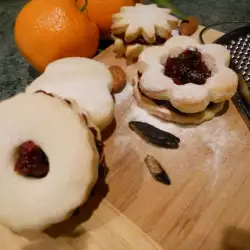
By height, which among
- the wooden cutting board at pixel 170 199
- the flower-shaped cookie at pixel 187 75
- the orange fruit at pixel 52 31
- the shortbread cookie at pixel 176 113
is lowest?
the wooden cutting board at pixel 170 199

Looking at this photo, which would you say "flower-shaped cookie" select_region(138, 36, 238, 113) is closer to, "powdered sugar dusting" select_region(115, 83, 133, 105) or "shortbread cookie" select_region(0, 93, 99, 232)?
"powdered sugar dusting" select_region(115, 83, 133, 105)

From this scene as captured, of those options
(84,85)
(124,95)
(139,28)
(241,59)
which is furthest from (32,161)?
(241,59)

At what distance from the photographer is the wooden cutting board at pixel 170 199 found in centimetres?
68

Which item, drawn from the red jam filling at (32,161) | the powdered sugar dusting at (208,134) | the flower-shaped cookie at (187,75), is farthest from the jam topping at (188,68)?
the red jam filling at (32,161)

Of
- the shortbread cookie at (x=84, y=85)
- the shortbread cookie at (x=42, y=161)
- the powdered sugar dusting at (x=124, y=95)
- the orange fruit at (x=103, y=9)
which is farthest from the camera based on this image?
the orange fruit at (x=103, y=9)

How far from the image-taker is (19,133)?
674 millimetres

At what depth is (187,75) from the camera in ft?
2.70

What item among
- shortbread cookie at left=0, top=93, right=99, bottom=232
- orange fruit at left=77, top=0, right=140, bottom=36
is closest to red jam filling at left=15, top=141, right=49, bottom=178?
shortbread cookie at left=0, top=93, right=99, bottom=232

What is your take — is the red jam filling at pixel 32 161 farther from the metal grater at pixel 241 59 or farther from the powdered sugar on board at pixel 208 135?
the metal grater at pixel 241 59

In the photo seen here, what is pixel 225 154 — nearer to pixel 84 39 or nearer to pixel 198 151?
pixel 198 151

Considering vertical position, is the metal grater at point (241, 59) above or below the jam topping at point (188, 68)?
below

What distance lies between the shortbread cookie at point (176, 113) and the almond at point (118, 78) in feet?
0.21

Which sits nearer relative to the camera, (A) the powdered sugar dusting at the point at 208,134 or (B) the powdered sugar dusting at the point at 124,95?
(A) the powdered sugar dusting at the point at 208,134

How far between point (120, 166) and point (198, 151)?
178mm
